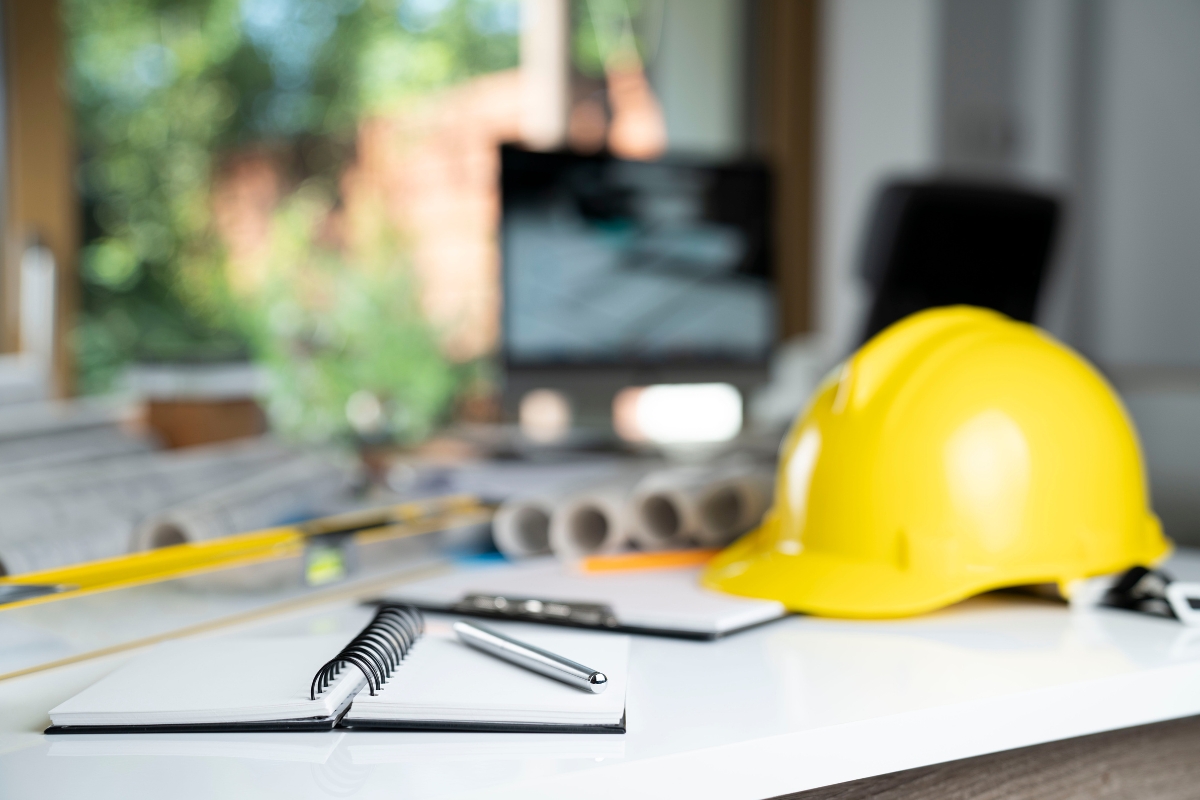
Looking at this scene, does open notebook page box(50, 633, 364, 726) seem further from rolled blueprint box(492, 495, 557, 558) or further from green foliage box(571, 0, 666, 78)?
green foliage box(571, 0, 666, 78)

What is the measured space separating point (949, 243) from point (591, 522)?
0.92 m

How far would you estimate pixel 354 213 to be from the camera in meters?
3.62

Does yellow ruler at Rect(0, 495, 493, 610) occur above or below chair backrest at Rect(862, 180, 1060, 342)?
below

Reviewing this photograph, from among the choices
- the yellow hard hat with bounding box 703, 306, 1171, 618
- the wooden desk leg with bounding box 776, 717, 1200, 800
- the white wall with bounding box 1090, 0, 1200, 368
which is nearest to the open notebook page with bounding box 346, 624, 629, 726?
the wooden desk leg with bounding box 776, 717, 1200, 800

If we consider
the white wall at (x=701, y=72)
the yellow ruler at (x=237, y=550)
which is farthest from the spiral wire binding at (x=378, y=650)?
the white wall at (x=701, y=72)

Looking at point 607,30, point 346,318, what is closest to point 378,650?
point 607,30

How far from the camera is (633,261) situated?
152 cm

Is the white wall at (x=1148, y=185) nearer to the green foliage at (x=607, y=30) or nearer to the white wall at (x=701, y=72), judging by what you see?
the white wall at (x=701, y=72)

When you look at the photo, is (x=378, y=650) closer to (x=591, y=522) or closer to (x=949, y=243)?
(x=591, y=522)

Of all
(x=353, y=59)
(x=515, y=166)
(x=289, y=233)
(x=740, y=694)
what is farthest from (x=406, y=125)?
(x=740, y=694)

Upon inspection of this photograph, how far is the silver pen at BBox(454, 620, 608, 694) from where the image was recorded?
0.48 metres

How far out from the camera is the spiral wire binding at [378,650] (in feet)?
1.55

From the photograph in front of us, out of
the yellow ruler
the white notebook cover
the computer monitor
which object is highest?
the computer monitor

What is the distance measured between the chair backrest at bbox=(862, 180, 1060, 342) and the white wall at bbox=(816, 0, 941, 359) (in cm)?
97
